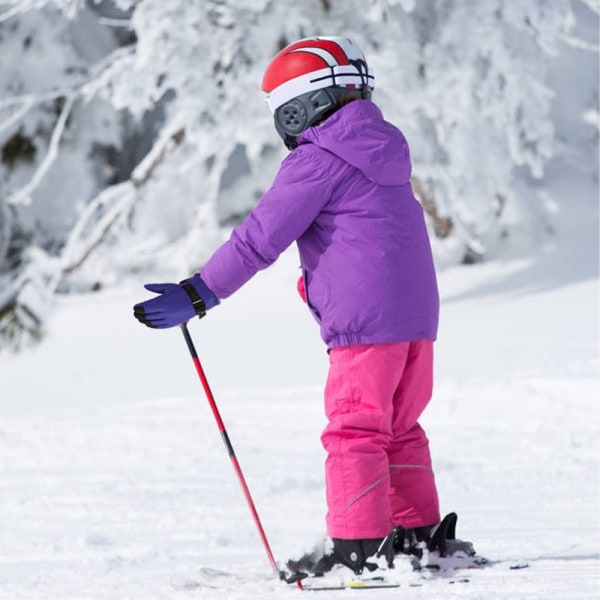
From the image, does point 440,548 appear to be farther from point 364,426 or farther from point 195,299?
A: point 195,299

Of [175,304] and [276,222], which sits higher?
[276,222]

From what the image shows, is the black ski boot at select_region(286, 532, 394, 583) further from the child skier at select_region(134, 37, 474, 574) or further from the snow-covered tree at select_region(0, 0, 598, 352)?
the snow-covered tree at select_region(0, 0, 598, 352)

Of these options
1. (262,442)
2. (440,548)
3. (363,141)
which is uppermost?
(363,141)

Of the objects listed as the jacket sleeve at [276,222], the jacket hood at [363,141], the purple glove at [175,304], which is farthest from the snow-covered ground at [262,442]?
the jacket hood at [363,141]

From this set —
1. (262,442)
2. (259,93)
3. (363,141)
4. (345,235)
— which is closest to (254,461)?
(262,442)

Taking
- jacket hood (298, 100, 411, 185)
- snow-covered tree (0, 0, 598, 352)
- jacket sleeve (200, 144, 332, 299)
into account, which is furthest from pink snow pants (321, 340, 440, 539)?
snow-covered tree (0, 0, 598, 352)

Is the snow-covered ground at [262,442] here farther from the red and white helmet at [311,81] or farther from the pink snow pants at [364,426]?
the red and white helmet at [311,81]

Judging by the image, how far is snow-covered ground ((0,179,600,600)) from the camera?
133 inches

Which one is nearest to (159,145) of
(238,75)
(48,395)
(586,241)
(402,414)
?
(238,75)

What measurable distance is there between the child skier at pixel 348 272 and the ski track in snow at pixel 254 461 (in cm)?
31

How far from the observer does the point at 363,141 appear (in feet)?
10.1

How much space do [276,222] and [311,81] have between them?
439 mm

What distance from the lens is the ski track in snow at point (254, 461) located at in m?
3.28

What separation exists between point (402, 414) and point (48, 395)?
20.2 ft
